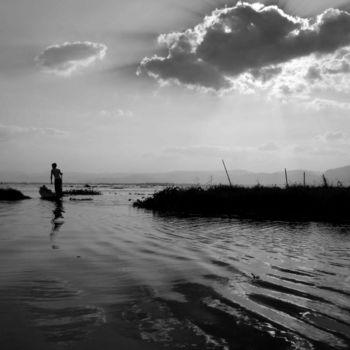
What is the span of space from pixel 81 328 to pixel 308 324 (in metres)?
1.99

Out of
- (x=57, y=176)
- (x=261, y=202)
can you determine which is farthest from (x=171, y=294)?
(x=57, y=176)

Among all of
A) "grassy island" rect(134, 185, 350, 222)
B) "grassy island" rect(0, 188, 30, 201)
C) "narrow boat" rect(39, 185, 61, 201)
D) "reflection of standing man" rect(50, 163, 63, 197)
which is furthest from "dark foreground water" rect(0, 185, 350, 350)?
"grassy island" rect(0, 188, 30, 201)

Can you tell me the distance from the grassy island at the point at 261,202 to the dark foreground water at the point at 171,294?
856cm

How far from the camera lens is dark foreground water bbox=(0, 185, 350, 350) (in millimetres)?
3107

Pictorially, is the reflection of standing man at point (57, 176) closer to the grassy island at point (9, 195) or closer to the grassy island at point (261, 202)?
the grassy island at point (9, 195)

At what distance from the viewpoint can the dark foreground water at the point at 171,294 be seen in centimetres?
311

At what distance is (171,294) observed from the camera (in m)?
4.40

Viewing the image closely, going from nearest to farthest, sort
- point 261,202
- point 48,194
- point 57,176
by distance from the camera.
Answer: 1. point 261,202
2. point 57,176
3. point 48,194

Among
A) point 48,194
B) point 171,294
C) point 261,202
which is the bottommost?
point 171,294

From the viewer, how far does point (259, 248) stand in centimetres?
796

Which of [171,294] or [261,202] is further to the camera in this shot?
[261,202]

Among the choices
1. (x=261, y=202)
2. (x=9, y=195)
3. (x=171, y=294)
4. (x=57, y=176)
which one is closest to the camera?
(x=171, y=294)

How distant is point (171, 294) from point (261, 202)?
1518cm

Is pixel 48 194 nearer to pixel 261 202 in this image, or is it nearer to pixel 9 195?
pixel 9 195
